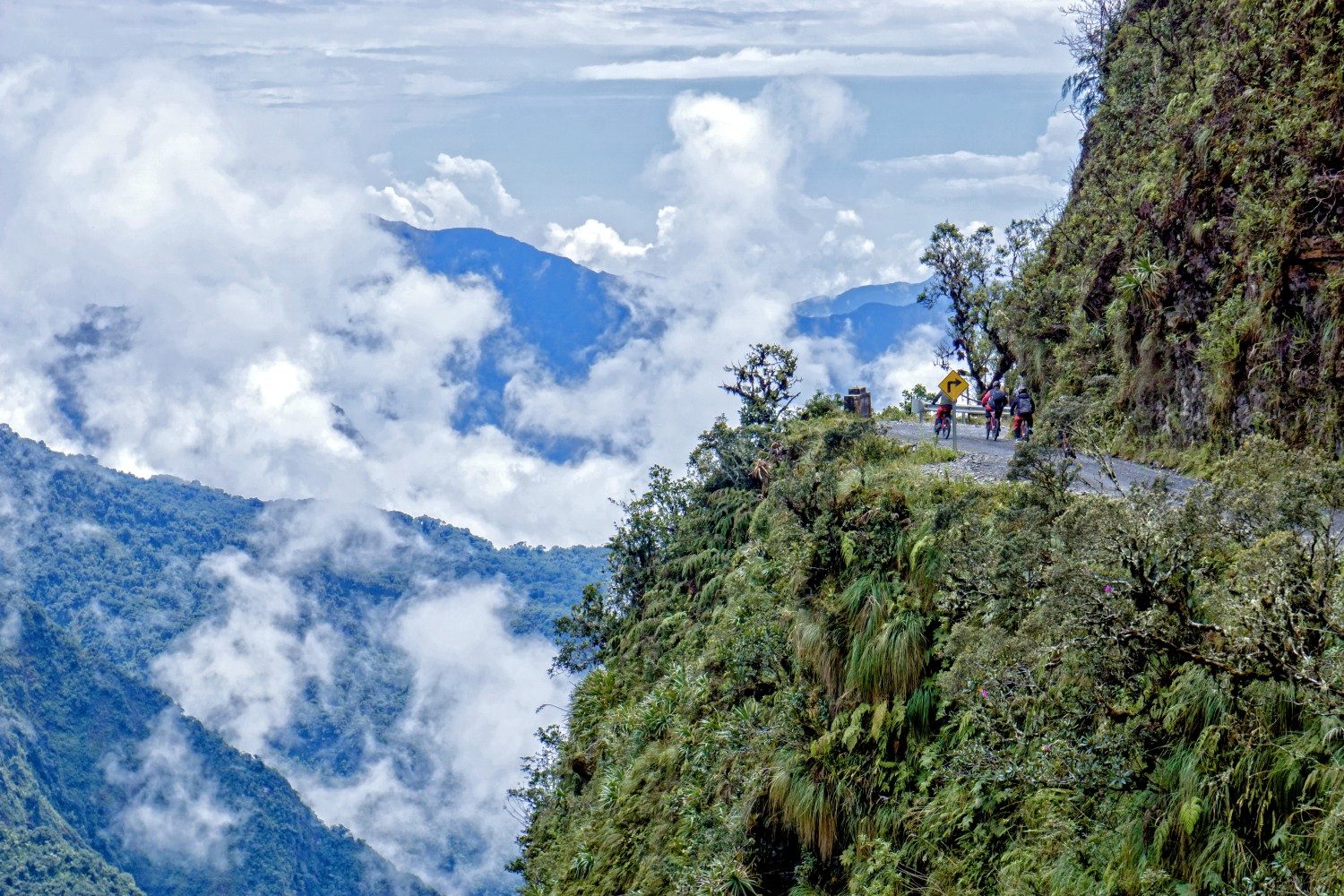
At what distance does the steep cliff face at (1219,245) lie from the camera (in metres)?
15.2

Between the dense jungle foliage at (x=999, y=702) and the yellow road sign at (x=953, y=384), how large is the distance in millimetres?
1855

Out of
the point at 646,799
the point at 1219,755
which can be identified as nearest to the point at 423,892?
the point at 646,799

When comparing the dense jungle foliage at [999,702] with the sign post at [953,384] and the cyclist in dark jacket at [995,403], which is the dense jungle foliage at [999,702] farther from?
the cyclist in dark jacket at [995,403]

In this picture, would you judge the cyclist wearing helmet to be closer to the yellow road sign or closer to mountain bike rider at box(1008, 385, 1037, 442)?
mountain bike rider at box(1008, 385, 1037, 442)

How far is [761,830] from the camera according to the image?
12.5m

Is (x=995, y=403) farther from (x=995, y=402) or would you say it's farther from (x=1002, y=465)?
(x=1002, y=465)

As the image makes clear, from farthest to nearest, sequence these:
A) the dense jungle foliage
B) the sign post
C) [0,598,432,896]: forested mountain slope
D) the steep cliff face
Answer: [0,598,432,896]: forested mountain slope → the sign post → the steep cliff face → the dense jungle foliage

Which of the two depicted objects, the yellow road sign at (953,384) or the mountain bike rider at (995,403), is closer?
the yellow road sign at (953,384)

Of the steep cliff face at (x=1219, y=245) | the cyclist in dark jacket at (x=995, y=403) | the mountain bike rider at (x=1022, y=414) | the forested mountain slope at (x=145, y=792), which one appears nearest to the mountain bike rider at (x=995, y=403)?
the cyclist in dark jacket at (x=995, y=403)

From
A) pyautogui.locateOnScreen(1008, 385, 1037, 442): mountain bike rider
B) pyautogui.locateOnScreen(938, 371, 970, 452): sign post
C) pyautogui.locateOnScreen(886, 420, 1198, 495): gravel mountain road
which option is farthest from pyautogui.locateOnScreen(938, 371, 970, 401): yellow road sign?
pyautogui.locateOnScreen(1008, 385, 1037, 442): mountain bike rider

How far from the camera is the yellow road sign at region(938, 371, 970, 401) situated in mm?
19648

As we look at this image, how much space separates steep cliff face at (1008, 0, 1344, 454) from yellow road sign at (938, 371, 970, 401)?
2302mm

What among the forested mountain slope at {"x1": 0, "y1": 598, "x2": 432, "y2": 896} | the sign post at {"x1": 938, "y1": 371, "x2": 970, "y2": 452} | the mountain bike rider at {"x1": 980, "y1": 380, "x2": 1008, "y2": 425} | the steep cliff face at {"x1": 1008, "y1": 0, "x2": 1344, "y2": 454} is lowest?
the forested mountain slope at {"x1": 0, "y1": 598, "x2": 432, "y2": 896}

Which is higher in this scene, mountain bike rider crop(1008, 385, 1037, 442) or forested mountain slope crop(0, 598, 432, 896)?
mountain bike rider crop(1008, 385, 1037, 442)
